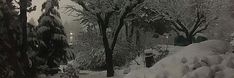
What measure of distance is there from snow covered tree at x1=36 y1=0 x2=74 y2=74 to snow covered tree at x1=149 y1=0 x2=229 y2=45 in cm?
934

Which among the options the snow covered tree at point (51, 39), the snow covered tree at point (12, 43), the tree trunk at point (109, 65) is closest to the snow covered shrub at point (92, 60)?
the snow covered tree at point (51, 39)

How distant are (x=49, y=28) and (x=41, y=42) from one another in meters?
0.94

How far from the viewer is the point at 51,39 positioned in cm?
2255

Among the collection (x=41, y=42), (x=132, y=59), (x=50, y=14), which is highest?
(x=50, y=14)

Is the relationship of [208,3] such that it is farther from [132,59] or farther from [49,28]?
[49,28]

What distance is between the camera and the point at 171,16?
29.8m

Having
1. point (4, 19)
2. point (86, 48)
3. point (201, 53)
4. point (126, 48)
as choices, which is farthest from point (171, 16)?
point (201, 53)

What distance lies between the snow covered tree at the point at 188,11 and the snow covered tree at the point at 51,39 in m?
9.34

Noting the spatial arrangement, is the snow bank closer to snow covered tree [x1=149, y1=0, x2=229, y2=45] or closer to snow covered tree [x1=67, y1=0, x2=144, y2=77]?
snow covered tree [x1=67, y1=0, x2=144, y2=77]

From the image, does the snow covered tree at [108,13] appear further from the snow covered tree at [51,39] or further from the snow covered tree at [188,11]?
the snow covered tree at [188,11]

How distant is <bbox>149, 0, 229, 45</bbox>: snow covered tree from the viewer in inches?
1121

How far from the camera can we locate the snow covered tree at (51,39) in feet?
72.8

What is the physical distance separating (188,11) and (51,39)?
1265 cm

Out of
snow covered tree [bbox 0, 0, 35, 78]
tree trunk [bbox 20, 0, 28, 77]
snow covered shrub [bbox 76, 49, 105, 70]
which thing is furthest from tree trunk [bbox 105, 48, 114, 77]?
snow covered shrub [bbox 76, 49, 105, 70]
